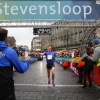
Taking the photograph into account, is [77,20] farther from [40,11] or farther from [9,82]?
[9,82]

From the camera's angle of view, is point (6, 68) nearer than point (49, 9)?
Yes

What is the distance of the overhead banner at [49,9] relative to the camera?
1628cm

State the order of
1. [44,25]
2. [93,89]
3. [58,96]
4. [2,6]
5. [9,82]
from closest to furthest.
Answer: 1. [9,82]
2. [58,96]
3. [93,89]
4. [2,6]
5. [44,25]

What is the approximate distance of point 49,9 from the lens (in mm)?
16406

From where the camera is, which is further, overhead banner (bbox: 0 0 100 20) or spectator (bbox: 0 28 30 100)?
overhead banner (bbox: 0 0 100 20)

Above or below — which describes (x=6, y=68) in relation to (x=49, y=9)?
below

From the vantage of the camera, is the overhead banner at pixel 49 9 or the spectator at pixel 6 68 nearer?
the spectator at pixel 6 68

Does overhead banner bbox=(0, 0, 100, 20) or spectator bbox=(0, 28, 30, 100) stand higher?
overhead banner bbox=(0, 0, 100, 20)

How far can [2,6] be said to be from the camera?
16.2m

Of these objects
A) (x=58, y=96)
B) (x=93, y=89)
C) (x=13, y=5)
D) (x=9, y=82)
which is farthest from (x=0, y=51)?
(x=13, y=5)

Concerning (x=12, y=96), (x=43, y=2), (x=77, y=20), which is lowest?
(x=12, y=96)

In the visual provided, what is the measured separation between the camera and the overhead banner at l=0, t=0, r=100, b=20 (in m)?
16.3

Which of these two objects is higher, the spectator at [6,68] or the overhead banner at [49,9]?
the overhead banner at [49,9]

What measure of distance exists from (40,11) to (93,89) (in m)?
7.14
